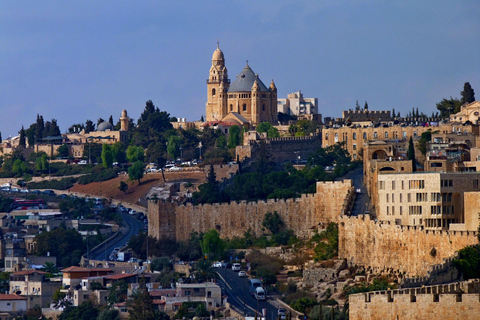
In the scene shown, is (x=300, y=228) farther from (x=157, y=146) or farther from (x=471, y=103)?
(x=157, y=146)

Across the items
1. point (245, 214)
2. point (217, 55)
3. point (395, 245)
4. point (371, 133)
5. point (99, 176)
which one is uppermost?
point (217, 55)

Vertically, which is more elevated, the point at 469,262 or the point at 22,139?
the point at 22,139

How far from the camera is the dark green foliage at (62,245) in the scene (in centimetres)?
11019

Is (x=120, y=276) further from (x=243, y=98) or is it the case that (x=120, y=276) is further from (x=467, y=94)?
(x=243, y=98)

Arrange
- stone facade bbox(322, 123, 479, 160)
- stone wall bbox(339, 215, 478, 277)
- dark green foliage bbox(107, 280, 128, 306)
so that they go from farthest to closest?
stone facade bbox(322, 123, 479, 160) → dark green foliage bbox(107, 280, 128, 306) → stone wall bbox(339, 215, 478, 277)

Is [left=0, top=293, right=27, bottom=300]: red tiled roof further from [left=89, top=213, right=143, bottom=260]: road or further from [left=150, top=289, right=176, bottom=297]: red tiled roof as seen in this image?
[left=89, top=213, right=143, bottom=260]: road

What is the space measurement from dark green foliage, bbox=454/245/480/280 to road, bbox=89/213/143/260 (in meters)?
45.8

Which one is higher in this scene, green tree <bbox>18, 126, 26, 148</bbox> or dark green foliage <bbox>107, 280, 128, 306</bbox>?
green tree <bbox>18, 126, 26, 148</bbox>

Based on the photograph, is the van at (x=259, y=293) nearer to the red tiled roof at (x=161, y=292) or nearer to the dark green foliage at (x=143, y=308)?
the dark green foliage at (x=143, y=308)

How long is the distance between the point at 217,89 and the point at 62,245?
4801 centimetres

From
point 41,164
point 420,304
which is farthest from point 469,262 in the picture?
point 41,164

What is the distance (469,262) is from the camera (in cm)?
6344

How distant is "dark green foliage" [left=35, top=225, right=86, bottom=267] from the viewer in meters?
110

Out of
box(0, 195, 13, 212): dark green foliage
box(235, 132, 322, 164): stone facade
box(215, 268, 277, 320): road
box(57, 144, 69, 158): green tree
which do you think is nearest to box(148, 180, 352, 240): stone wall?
box(215, 268, 277, 320): road
